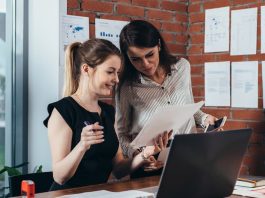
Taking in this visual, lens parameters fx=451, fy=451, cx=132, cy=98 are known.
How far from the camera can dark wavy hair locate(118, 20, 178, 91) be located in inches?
94.7

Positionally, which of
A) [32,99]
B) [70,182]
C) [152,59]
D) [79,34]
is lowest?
[70,182]

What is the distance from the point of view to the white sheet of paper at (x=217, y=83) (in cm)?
337

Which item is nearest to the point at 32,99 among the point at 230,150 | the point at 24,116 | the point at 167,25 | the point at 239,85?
the point at 24,116

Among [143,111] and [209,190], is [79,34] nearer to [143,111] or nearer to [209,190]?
[143,111]

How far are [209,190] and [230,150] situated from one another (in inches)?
5.7

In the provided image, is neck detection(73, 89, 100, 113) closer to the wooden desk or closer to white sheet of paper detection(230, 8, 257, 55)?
the wooden desk

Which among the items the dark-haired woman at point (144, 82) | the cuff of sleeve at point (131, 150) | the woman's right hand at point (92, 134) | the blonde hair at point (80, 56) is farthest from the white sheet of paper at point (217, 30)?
the woman's right hand at point (92, 134)

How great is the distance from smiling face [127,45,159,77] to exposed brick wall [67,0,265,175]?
637mm

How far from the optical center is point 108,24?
309 cm

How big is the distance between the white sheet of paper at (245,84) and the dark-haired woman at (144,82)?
76 cm

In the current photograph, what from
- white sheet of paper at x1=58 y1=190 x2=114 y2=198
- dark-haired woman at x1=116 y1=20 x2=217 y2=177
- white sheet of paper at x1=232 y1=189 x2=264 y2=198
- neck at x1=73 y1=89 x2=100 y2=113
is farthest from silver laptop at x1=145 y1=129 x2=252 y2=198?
dark-haired woman at x1=116 y1=20 x2=217 y2=177

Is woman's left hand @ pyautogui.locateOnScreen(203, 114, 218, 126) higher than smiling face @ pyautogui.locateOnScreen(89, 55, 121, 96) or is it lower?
lower

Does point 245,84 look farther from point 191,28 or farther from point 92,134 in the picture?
A: point 92,134

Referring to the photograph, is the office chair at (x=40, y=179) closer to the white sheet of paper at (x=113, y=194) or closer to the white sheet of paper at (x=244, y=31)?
the white sheet of paper at (x=113, y=194)
